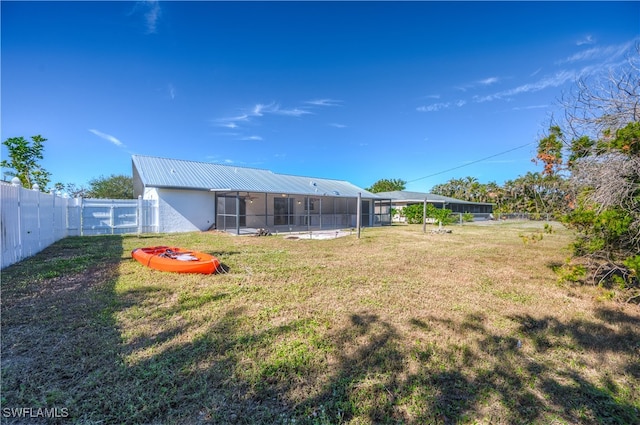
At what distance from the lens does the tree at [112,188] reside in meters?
29.7

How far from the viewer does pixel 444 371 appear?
263 centimetres

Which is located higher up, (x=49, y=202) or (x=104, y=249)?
(x=49, y=202)

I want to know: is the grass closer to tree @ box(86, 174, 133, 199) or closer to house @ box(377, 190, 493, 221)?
house @ box(377, 190, 493, 221)

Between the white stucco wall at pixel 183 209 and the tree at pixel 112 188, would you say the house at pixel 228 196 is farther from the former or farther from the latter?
the tree at pixel 112 188

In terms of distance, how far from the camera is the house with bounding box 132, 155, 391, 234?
1473 centimetres

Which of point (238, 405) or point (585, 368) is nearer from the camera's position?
point (238, 405)

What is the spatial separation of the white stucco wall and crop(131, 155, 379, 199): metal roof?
0.62 m

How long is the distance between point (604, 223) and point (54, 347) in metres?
7.56

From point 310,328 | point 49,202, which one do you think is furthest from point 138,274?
point 49,202

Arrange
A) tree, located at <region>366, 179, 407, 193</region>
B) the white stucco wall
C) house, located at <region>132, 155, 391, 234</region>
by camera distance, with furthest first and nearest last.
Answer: tree, located at <region>366, 179, 407, 193</region> → house, located at <region>132, 155, 391, 234</region> → the white stucco wall

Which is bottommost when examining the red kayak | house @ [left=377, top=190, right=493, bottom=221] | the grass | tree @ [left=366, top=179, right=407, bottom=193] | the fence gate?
the grass

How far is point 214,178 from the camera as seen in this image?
56.8 feet

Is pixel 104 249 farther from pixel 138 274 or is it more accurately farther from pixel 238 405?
pixel 238 405

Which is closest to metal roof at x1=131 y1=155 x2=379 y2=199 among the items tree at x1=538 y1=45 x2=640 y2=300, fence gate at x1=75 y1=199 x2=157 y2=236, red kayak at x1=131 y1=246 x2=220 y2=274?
fence gate at x1=75 y1=199 x2=157 y2=236
